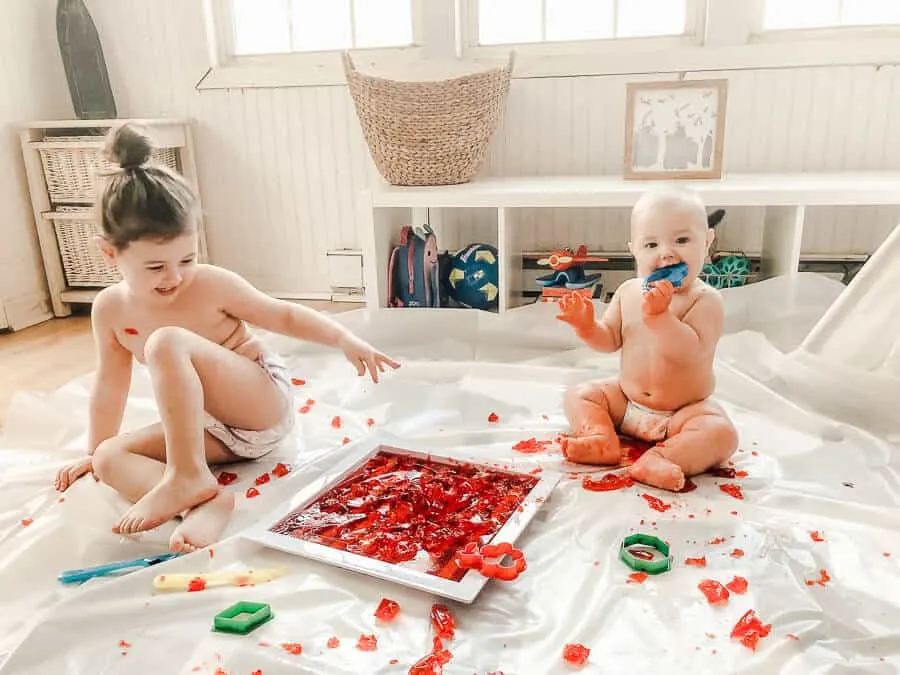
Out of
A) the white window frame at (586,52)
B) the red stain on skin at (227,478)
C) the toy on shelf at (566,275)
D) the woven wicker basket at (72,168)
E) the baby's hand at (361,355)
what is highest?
the white window frame at (586,52)

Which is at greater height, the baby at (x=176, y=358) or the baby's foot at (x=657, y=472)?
the baby at (x=176, y=358)

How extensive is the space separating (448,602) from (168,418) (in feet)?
1.48

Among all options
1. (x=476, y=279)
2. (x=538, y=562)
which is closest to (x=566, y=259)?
(x=476, y=279)

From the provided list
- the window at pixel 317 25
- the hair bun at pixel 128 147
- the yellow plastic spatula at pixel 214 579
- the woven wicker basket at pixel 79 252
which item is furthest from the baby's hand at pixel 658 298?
the woven wicker basket at pixel 79 252

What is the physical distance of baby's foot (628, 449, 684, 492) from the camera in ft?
3.50

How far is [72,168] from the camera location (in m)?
2.22

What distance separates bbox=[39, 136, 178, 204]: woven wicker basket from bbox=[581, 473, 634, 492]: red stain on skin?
1646mm

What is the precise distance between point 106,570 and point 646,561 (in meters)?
0.65

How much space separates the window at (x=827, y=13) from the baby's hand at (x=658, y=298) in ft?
4.52

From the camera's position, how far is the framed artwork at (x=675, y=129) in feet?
6.22

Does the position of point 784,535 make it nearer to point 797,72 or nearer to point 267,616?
point 267,616

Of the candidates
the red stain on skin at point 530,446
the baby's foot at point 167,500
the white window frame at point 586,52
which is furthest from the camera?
the white window frame at point 586,52

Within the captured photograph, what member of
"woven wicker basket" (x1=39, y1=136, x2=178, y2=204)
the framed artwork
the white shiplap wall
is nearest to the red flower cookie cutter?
the framed artwork

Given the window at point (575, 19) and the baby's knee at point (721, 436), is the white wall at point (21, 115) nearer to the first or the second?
the window at point (575, 19)
